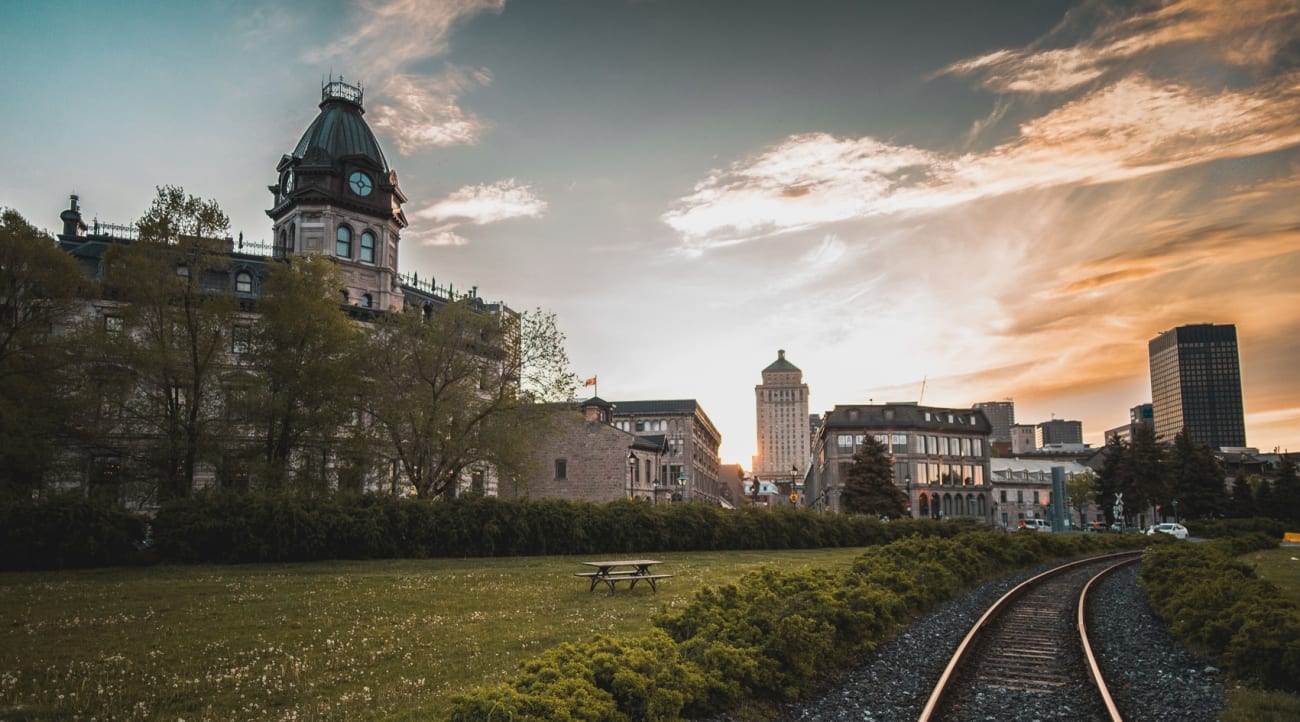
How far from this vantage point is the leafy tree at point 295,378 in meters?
35.2

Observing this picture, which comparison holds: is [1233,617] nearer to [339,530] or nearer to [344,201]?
[339,530]

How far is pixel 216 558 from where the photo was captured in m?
26.9

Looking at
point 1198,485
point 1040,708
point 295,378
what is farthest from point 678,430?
point 1040,708

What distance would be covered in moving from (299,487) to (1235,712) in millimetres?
33843

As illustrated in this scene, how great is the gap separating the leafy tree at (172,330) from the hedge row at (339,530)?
528 cm

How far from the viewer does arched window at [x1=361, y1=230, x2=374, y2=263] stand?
58688 mm

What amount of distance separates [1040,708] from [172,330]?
116 ft

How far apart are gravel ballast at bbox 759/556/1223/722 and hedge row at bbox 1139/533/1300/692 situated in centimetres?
42

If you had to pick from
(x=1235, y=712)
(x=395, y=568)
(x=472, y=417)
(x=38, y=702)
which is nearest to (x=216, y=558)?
(x=395, y=568)

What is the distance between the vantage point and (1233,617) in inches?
520

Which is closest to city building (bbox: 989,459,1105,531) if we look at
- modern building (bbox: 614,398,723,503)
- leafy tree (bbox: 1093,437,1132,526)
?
leafy tree (bbox: 1093,437,1132,526)

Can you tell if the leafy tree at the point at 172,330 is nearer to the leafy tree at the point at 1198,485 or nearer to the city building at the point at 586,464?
the city building at the point at 586,464

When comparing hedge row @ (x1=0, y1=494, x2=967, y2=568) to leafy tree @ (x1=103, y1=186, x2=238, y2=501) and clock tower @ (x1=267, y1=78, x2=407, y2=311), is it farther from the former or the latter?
clock tower @ (x1=267, y1=78, x2=407, y2=311)

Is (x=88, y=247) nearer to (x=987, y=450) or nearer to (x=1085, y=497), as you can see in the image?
(x=987, y=450)
